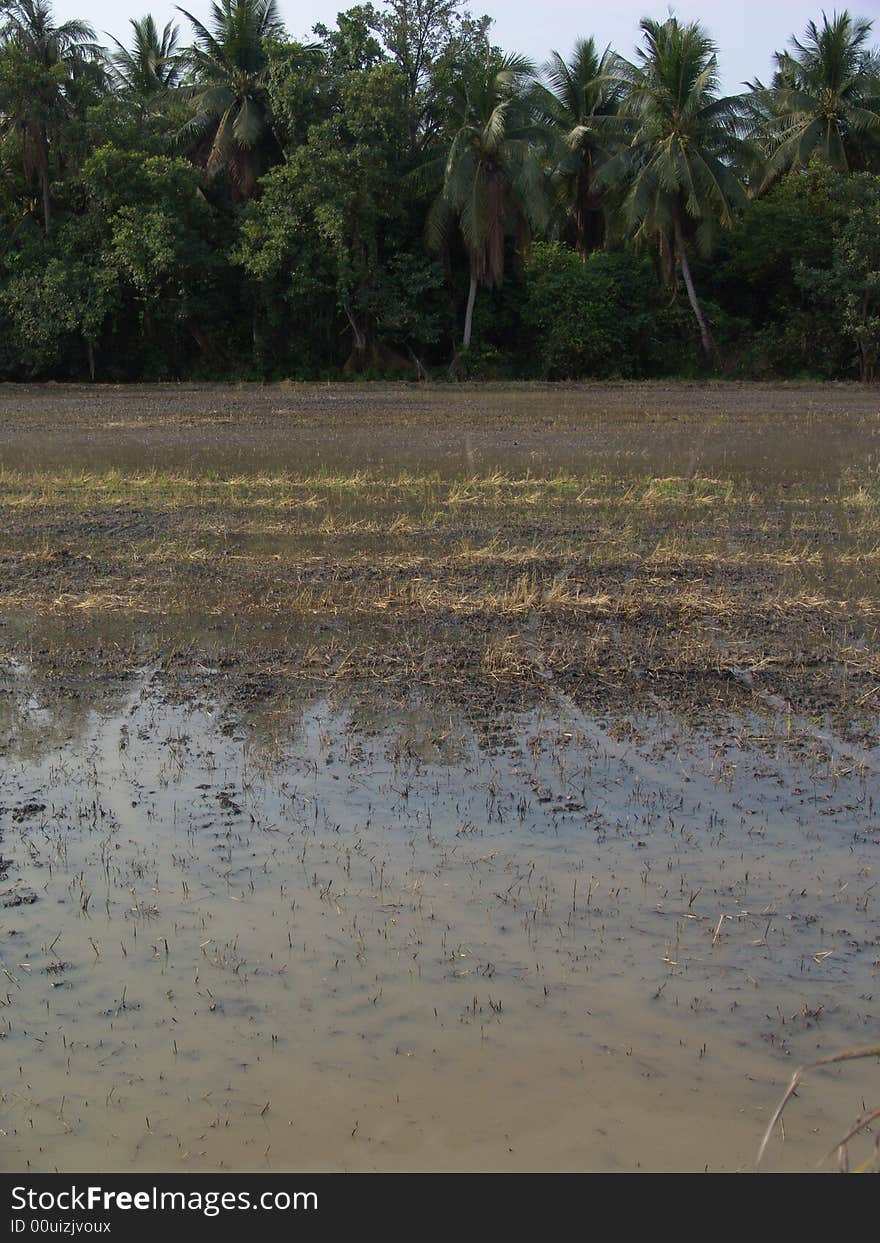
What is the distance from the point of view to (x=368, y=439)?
18641mm

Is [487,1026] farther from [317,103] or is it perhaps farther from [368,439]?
[317,103]

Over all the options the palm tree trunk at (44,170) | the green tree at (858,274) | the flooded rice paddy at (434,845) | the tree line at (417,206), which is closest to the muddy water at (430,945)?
the flooded rice paddy at (434,845)

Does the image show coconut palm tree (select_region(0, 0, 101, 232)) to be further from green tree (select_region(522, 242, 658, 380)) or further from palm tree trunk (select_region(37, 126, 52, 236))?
green tree (select_region(522, 242, 658, 380))

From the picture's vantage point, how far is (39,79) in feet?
100

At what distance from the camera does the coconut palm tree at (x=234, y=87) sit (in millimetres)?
31250

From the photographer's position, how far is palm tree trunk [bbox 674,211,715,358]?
108 feet

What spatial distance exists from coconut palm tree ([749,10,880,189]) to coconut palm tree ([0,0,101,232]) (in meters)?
18.0

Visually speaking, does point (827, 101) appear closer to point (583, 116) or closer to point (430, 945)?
point (583, 116)

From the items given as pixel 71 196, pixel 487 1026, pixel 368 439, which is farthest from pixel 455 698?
pixel 71 196

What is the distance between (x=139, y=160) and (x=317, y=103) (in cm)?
471

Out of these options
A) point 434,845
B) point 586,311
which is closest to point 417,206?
point 586,311

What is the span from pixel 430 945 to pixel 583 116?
3498cm

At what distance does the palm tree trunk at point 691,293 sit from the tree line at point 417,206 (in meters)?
0.13
